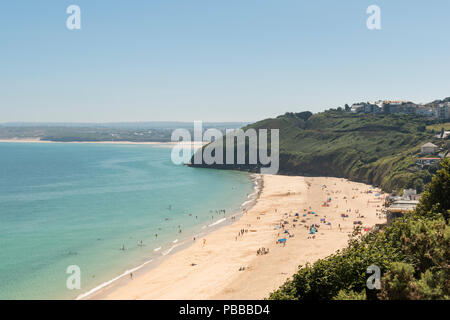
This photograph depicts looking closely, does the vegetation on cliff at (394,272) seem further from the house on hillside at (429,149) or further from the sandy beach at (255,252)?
the house on hillside at (429,149)

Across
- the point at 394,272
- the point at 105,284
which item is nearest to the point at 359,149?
the point at 105,284

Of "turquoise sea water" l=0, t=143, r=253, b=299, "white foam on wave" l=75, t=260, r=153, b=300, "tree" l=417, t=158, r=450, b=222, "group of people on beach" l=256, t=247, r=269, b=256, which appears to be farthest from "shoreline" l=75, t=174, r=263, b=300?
"tree" l=417, t=158, r=450, b=222

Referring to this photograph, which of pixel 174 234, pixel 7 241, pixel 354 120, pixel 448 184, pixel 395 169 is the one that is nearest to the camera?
pixel 448 184

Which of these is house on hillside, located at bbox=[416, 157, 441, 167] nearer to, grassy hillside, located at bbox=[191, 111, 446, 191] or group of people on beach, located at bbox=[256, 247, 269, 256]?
grassy hillside, located at bbox=[191, 111, 446, 191]

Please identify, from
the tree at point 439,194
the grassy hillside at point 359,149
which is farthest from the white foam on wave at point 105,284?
the grassy hillside at point 359,149
